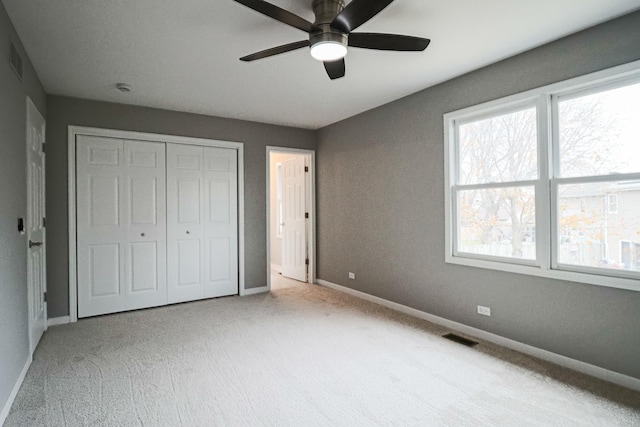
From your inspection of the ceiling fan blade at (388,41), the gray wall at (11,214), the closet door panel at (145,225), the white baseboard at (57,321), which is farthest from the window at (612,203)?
Result: the white baseboard at (57,321)

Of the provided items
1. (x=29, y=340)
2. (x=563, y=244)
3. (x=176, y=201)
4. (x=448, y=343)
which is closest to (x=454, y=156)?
(x=563, y=244)

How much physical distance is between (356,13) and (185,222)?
11.7ft

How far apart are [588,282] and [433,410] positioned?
1.53 metres

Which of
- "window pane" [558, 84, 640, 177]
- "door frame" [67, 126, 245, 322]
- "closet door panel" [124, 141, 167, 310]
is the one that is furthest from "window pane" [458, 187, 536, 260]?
"closet door panel" [124, 141, 167, 310]

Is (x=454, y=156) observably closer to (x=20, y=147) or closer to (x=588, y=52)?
(x=588, y=52)

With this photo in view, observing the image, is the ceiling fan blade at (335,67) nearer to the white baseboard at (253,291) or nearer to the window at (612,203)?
the window at (612,203)

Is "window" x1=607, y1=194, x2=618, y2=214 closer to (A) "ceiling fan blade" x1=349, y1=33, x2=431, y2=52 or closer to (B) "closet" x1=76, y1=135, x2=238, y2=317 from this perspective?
(A) "ceiling fan blade" x1=349, y1=33, x2=431, y2=52

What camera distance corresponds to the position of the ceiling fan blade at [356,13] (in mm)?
1765

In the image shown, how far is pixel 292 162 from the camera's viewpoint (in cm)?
597

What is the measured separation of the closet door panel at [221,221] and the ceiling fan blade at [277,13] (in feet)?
10.0

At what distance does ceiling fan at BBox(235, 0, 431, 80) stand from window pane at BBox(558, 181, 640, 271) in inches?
67.9

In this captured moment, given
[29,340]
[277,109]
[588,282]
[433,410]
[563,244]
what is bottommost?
[433,410]

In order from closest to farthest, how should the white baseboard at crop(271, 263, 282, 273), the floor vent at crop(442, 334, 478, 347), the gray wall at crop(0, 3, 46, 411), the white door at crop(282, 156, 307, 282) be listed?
the gray wall at crop(0, 3, 46, 411)
the floor vent at crop(442, 334, 478, 347)
the white door at crop(282, 156, 307, 282)
the white baseboard at crop(271, 263, 282, 273)

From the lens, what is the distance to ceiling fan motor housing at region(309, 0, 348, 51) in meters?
2.11
